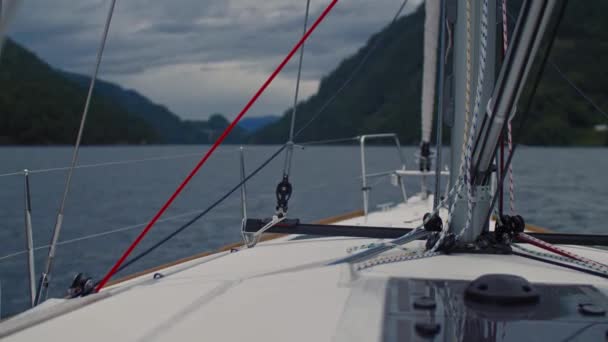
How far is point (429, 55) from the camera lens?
4238 millimetres

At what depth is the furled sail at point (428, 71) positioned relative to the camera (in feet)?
13.1

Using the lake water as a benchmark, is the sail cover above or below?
above

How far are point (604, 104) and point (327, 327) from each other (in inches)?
2043

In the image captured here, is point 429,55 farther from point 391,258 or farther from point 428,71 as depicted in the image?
point 391,258

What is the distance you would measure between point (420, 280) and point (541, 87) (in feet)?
157

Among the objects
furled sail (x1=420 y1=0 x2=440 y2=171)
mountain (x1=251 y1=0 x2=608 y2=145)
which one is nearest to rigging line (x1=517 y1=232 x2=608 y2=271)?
furled sail (x1=420 y1=0 x2=440 y2=171)

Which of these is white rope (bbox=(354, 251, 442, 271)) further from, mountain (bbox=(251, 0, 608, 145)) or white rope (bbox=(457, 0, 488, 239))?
mountain (bbox=(251, 0, 608, 145))

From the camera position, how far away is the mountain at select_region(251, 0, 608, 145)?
1378 inches

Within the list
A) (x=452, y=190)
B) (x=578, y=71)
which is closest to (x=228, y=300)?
(x=452, y=190)

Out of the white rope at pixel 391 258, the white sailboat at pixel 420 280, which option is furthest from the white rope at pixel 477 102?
the white rope at pixel 391 258

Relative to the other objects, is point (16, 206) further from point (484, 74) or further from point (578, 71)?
point (578, 71)

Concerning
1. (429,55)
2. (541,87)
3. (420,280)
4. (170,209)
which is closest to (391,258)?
(420,280)

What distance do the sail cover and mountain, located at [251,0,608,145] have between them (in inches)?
990

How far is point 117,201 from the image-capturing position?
59.2 ft
